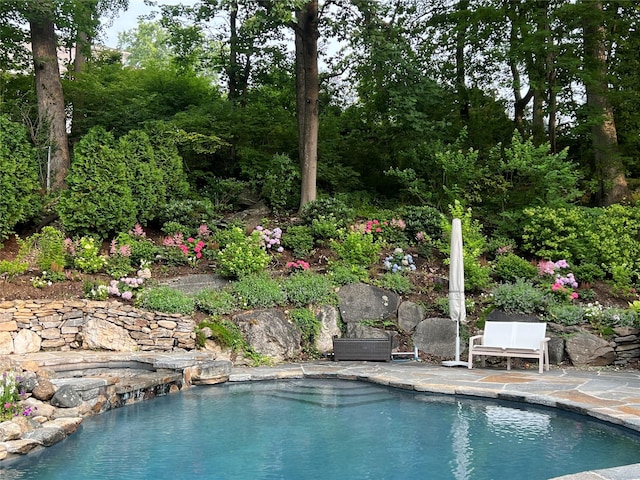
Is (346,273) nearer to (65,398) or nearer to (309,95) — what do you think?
(309,95)

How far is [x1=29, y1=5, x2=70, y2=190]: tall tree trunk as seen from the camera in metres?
12.2

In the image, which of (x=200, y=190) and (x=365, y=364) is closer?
(x=365, y=364)

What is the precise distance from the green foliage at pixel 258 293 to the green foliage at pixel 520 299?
3.63m

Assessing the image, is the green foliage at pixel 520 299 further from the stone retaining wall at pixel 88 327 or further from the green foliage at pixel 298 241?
the stone retaining wall at pixel 88 327

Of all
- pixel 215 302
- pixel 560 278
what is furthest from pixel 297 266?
pixel 560 278

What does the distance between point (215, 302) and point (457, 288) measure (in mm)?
3836

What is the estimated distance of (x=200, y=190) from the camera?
14406 mm

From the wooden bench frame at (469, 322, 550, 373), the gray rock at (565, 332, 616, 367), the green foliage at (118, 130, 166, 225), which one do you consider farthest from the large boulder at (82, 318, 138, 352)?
the gray rock at (565, 332, 616, 367)

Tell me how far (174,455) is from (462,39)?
13.2 metres

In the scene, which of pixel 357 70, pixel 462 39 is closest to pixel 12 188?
pixel 357 70

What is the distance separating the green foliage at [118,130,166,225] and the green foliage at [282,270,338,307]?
3.35 m

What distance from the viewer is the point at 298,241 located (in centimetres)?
1193

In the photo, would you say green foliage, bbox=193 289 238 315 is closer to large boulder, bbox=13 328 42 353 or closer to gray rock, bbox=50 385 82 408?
large boulder, bbox=13 328 42 353

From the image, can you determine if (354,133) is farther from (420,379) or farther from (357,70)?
(420,379)
